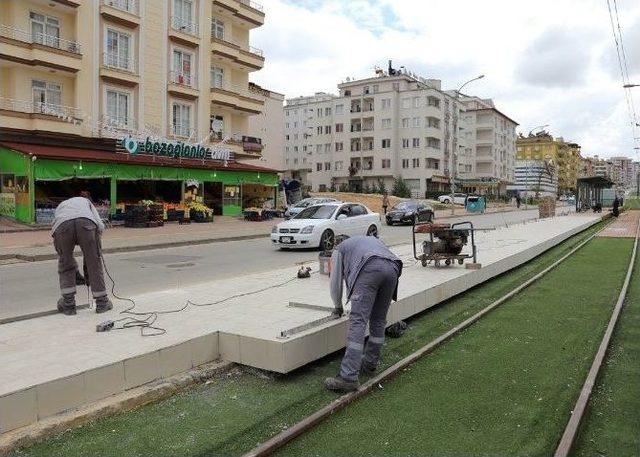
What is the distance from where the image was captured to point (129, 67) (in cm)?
3322

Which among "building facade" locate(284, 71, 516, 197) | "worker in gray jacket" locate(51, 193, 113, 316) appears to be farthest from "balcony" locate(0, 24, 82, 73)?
"building facade" locate(284, 71, 516, 197)

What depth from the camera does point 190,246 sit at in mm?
20750

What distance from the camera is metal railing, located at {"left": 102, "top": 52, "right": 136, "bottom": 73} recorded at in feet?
104

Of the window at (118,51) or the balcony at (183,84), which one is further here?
the balcony at (183,84)

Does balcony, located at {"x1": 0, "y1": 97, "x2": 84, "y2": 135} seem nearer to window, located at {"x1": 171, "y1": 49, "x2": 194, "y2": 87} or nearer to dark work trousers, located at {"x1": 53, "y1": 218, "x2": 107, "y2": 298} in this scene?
window, located at {"x1": 171, "y1": 49, "x2": 194, "y2": 87}

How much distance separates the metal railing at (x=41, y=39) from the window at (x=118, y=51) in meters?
1.97

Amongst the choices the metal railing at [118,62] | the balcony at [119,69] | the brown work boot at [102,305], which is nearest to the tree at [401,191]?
the balcony at [119,69]

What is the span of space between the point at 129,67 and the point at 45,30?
491 cm

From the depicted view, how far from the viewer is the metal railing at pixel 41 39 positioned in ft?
90.5

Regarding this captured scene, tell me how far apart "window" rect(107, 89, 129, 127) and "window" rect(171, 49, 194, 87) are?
4.13 meters

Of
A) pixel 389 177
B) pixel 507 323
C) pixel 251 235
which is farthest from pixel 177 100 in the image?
pixel 389 177

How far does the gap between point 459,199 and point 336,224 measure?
54599 mm

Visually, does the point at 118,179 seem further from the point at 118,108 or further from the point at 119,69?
the point at 119,69

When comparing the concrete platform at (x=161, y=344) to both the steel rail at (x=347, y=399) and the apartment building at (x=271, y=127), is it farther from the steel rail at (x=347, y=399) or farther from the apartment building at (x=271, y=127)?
the apartment building at (x=271, y=127)
